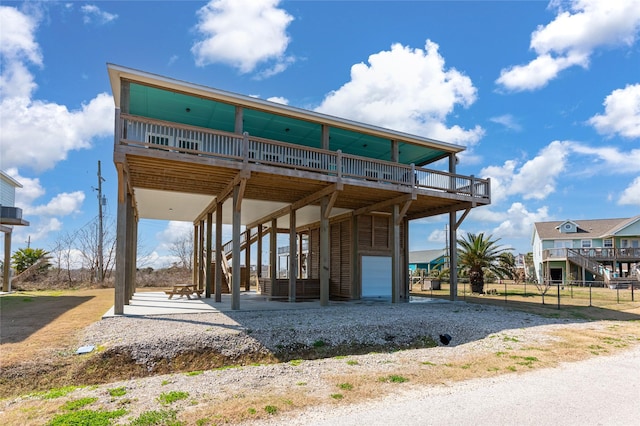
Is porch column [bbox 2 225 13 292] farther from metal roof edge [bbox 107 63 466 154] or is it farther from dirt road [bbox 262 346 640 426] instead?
dirt road [bbox 262 346 640 426]

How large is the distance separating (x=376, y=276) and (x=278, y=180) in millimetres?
7286

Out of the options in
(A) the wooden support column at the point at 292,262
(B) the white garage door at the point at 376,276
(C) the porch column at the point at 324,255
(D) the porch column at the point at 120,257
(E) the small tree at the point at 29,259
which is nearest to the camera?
(D) the porch column at the point at 120,257

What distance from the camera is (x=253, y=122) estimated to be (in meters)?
13.9

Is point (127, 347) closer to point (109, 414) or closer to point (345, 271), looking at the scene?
point (109, 414)

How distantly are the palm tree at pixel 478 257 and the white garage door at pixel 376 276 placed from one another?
749cm

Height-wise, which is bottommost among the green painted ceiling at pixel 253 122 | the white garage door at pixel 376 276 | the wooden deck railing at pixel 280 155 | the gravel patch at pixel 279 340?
the gravel patch at pixel 279 340

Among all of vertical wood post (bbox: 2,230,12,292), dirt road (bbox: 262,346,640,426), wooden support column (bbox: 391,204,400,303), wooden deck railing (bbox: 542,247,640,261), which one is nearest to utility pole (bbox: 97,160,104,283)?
vertical wood post (bbox: 2,230,12,292)

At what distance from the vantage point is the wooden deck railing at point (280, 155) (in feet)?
34.6

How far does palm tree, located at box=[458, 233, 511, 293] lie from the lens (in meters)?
23.1

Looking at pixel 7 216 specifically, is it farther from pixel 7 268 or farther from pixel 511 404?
pixel 511 404

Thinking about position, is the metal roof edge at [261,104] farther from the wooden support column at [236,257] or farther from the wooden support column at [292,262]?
the wooden support column at [292,262]

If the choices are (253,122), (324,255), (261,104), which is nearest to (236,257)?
(324,255)

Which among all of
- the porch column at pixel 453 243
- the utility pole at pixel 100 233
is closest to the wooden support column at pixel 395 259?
the porch column at pixel 453 243

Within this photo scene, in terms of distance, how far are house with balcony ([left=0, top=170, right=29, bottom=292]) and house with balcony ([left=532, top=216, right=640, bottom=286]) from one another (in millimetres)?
39017
